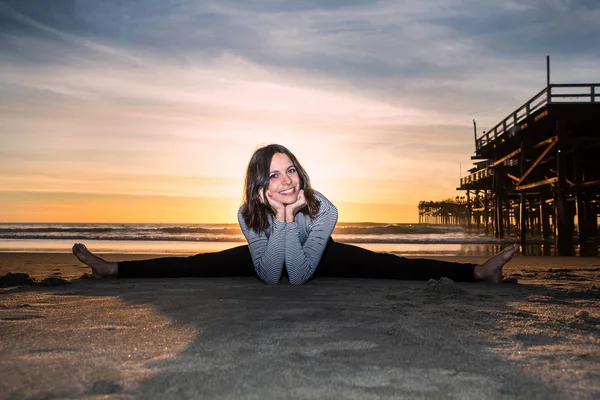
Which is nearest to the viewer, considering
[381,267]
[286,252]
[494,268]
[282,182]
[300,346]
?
[300,346]

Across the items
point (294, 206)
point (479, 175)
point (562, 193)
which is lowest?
point (294, 206)

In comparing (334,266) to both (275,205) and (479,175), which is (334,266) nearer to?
(275,205)

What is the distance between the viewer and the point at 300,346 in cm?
214

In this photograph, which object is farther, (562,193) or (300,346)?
(562,193)

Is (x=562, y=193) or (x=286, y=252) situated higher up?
(x=562, y=193)

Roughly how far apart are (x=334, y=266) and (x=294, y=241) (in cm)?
111

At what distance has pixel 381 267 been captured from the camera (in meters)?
4.86

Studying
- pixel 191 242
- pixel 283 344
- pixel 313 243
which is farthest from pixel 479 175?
pixel 283 344

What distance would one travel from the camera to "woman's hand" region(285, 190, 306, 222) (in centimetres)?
388

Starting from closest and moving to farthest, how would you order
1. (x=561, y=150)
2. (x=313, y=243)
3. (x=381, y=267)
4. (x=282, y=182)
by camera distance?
(x=282, y=182)
(x=313, y=243)
(x=381, y=267)
(x=561, y=150)

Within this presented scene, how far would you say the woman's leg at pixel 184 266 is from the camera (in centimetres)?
Answer: 497

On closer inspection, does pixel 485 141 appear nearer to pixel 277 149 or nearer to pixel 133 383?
pixel 277 149

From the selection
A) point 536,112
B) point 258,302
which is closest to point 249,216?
point 258,302

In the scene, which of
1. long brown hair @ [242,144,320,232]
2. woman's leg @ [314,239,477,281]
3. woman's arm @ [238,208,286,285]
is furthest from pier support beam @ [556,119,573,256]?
long brown hair @ [242,144,320,232]
